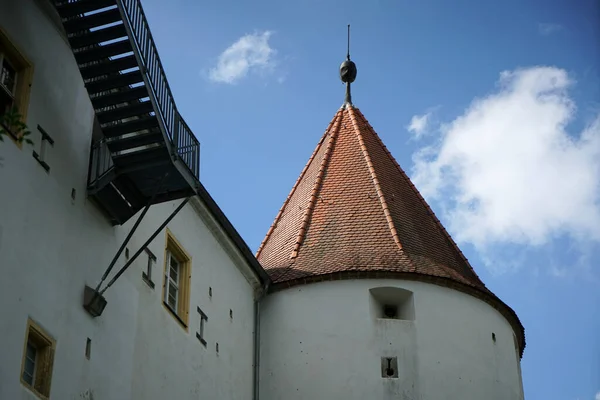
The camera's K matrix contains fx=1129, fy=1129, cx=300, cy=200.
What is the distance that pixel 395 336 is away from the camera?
21.3m

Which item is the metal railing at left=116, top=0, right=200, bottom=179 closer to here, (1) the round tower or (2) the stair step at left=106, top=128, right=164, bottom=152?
(2) the stair step at left=106, top=128, right=164, bottom=152

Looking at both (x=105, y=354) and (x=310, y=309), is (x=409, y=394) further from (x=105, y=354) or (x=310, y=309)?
(x=105, y=354)

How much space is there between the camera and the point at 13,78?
14281 mm

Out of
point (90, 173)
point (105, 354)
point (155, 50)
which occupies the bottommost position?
point (105, 354)

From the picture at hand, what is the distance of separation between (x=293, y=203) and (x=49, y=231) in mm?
11405

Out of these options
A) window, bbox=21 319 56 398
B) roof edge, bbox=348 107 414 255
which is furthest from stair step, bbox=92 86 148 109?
Answer: roof edge, bbox=348 107 414 255

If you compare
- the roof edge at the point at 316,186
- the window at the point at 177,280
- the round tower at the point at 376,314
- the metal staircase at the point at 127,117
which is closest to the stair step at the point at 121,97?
the metal staircase at the point at 127,117

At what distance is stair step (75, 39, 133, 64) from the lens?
14680 mm

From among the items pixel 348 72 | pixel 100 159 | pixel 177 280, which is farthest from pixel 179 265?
pixel 348 72

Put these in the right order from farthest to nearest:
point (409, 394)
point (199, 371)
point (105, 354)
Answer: point (409, 394) < point (199, 371) < point (105, 354)

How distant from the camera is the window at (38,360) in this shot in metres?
13.4

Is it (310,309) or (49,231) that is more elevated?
(310,309)

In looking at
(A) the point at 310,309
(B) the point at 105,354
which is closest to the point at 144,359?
(B) the point at 105,354

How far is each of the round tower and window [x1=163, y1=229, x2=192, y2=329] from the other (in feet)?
11.0
